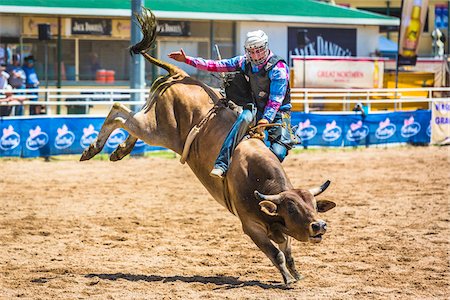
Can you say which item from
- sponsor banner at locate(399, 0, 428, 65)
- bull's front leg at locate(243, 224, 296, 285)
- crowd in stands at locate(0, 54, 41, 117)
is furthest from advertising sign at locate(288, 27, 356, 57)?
bull's front leg at locate(243, 224, 296, 285)

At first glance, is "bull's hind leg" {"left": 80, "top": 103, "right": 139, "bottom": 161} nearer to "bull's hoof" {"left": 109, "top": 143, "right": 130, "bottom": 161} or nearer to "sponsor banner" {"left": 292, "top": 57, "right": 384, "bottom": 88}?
"bull's hoof" {"left": 109, "top": 143, "right": 130, "bottom": 161}

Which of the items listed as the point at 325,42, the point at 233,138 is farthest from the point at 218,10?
the point at 233,138

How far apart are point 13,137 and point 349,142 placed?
6.61m

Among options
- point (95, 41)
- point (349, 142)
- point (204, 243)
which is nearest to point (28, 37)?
point (95, 41)

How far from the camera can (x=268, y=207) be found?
6.45 meters

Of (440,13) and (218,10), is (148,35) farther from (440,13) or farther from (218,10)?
(440,13)

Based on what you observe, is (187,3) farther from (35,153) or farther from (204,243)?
(204,243)

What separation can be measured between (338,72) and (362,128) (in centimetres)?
464

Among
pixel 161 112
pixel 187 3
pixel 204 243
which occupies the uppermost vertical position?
pixel 187 3

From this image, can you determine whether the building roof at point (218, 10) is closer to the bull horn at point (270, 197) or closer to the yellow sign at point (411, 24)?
the yellow sign at point (411, 24)

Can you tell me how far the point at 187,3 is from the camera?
2419 centimetres

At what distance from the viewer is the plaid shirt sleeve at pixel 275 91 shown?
729cm

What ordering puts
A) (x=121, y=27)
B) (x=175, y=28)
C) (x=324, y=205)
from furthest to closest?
(x=175, y=28) → (x=121, y=27) → (x=324, y=205)

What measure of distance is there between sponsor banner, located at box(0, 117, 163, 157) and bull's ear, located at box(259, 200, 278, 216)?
8.78m
